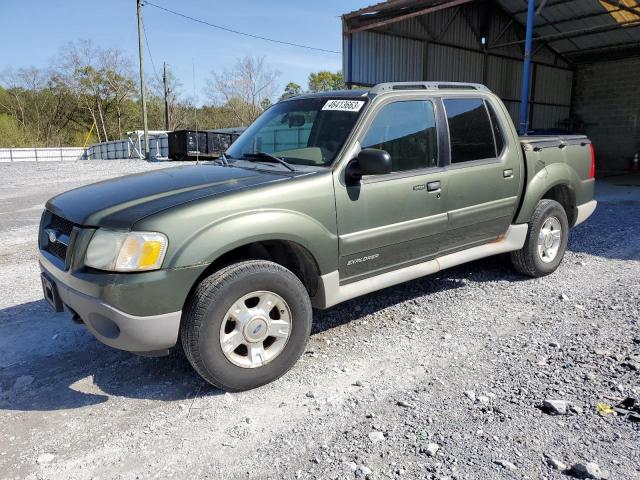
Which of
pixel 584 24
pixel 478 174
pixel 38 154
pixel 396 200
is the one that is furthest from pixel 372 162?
pixel 38 154

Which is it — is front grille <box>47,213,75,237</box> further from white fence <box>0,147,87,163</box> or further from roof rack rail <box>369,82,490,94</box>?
white fence <box>0,147,87,163</box>

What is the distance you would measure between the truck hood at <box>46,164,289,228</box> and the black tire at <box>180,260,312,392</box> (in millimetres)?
498

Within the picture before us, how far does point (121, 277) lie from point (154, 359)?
1097 mm

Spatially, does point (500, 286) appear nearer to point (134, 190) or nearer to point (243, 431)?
point (243, 431)

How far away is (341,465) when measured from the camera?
233cm

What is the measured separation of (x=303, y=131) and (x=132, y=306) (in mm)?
1960

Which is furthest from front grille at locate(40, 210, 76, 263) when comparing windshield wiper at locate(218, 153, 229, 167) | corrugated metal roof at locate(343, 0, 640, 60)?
corrugated metal roof at locate(343, 0, 640, 60)

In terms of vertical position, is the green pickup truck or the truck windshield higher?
the truck windshield

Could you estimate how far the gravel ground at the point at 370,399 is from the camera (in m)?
2.37

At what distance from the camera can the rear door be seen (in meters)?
4.07

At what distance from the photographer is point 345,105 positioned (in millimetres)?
3729

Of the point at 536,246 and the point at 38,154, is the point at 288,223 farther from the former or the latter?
the point at 38,154

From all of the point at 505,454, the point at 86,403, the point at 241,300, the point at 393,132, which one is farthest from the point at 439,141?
the point at 86,403

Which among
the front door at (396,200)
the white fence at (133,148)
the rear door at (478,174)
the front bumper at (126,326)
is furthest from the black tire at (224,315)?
the white fence at (133,148)
